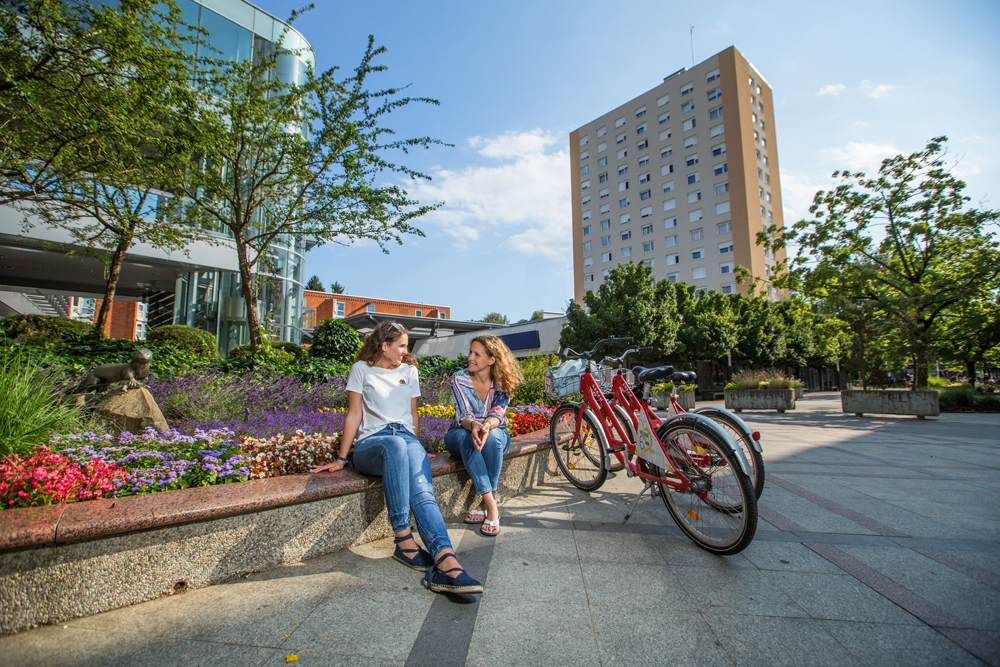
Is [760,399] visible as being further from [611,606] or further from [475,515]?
[611,606]

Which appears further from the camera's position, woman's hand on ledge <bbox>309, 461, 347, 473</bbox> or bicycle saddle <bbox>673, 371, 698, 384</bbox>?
bicycle saddle <bbox>673, 371, 698, 384</bbox>

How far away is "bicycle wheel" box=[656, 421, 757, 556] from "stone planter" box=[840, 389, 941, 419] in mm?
12259

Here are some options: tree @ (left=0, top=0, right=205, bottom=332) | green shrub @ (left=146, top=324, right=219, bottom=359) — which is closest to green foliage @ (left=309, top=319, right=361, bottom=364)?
tree @ (left=0, top=0, right=205, bottom=332)

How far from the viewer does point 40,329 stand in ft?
30.7

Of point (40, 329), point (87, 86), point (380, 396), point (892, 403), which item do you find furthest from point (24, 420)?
point (892, 403)

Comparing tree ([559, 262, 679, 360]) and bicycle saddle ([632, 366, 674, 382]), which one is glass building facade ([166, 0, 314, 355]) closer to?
tree ([559, 262, 679, 360])

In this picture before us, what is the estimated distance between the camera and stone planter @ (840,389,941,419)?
11.0 metres

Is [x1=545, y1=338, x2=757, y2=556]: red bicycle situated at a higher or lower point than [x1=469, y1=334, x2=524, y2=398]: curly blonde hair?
lower

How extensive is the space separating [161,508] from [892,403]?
15105 mm

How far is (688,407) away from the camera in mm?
15164

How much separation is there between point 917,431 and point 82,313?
40583 millimetres

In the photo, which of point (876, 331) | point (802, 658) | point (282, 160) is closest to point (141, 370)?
point (802, 658)

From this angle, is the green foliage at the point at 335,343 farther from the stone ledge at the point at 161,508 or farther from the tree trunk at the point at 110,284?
the stone ledge at the point at 161,508

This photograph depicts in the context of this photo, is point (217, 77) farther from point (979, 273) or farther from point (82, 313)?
point (82, 313)
